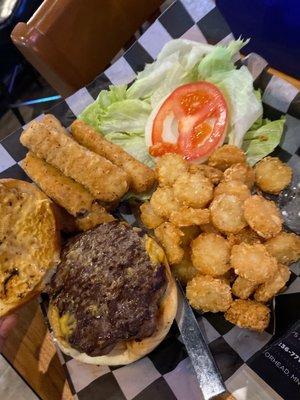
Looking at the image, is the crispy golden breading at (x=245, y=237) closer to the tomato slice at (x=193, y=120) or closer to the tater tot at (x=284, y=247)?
the tater tot at (x=284, y=247)

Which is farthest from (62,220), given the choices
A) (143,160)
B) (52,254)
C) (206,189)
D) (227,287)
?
(227,287)

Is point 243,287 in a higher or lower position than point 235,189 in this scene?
lower

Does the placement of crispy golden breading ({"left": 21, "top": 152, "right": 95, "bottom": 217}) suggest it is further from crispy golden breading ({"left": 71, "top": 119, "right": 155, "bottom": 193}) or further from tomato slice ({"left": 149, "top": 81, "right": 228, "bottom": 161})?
tomato slice ({"left": 149, "top": 81, "right": 228, "bottom": 161})

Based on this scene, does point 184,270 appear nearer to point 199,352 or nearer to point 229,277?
point 229,277

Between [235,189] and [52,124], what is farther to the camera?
[52,124]

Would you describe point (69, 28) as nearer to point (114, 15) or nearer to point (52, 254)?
point (114, 15)

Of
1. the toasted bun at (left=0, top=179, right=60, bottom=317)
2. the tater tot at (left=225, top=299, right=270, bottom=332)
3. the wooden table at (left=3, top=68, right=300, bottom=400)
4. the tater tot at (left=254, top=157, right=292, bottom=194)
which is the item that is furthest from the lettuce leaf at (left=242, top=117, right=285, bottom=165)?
the wooden table at (left=3, top=68, right=300, bottom=400)

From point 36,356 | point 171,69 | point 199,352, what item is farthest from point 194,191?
point 36,356
